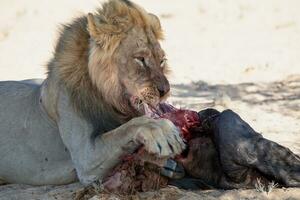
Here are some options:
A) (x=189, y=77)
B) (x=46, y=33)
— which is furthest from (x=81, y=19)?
(x=46, y=33)

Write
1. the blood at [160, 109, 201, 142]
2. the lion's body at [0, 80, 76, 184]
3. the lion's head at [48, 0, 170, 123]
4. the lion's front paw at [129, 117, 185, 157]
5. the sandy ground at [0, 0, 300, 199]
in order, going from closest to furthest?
the lion's front paw at [129, 117, 185, 157] → the lion's head at [48, 0, 170, 123] → the blood at [160, 109, 201, 142] → the lion's body at [0, 80, 76, 184] → the sandy ground at [0, 0, 300, 199]

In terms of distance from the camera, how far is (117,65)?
362 centimetres

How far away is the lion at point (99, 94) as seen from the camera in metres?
3.49

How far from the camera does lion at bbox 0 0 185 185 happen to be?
3.49 metres

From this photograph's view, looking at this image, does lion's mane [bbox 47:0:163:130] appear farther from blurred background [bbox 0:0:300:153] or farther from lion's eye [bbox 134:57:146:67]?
blurred background [bbox 0:0:300:153]

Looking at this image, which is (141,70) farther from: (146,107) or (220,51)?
(220,51)

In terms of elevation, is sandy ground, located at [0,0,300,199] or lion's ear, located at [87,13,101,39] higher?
lion's ear, located at [87,13,101,39]

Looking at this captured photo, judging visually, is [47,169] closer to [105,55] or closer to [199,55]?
[105,55]

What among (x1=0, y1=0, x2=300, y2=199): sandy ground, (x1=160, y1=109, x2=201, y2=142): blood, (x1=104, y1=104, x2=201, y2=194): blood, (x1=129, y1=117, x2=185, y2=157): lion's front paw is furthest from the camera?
(x1=0, y1=0, x2=300, y2=199): sandy ground

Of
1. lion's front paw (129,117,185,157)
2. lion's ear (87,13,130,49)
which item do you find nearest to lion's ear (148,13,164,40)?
lion's ear (87,13,130,49)

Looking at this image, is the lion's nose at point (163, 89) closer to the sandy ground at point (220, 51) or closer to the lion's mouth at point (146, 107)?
the lion's mouth at point (146, 107)

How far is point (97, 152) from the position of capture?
3488mm

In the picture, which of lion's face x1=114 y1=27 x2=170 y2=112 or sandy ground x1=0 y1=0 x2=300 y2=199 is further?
sandy ground x1=0 y1=0 x2=300 y2=199

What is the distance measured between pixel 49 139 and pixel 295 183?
159cm
